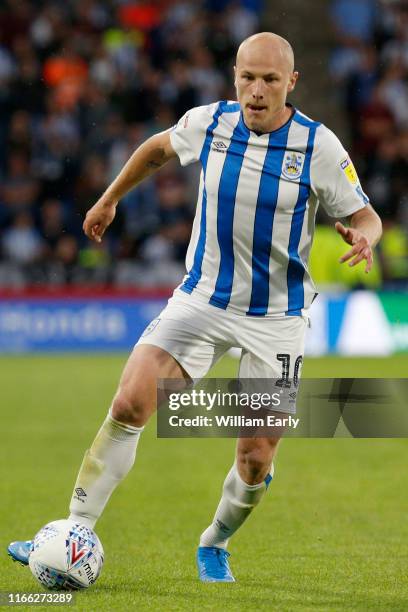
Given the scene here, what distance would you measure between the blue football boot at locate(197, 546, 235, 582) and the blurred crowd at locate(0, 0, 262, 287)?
9.79 meters

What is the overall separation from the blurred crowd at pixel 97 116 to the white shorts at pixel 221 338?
388 inches

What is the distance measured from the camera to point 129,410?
15.0ft

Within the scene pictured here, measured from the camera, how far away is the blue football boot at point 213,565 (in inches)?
191

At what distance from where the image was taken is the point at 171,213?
49.8ft

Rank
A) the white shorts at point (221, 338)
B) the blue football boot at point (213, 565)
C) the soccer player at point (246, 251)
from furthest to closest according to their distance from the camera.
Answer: the blue football boot at point (213, 565), the white shorts at point (221, 338), the soccer player at point (246, 251)

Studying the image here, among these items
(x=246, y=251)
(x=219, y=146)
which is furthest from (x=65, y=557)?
(x=219, y=146)

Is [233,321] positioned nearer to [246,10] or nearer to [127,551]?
[127,551]

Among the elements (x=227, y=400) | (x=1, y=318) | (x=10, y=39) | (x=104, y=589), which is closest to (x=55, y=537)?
(x=104, y=589)

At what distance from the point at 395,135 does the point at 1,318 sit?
603cm

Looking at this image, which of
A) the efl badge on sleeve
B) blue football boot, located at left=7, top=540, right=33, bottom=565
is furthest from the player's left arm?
blue football boot, located at left=7, top=540, right=33, bottom=565

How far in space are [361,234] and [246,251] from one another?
50 centimetres

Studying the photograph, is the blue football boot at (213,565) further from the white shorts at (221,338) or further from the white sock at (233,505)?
the white shorts at (221,338)

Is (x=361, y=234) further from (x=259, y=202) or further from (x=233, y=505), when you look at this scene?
(x=233, y=505)

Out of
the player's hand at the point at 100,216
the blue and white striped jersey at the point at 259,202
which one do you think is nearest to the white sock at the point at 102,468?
the blue and white striped jersey at the point at 259,202
